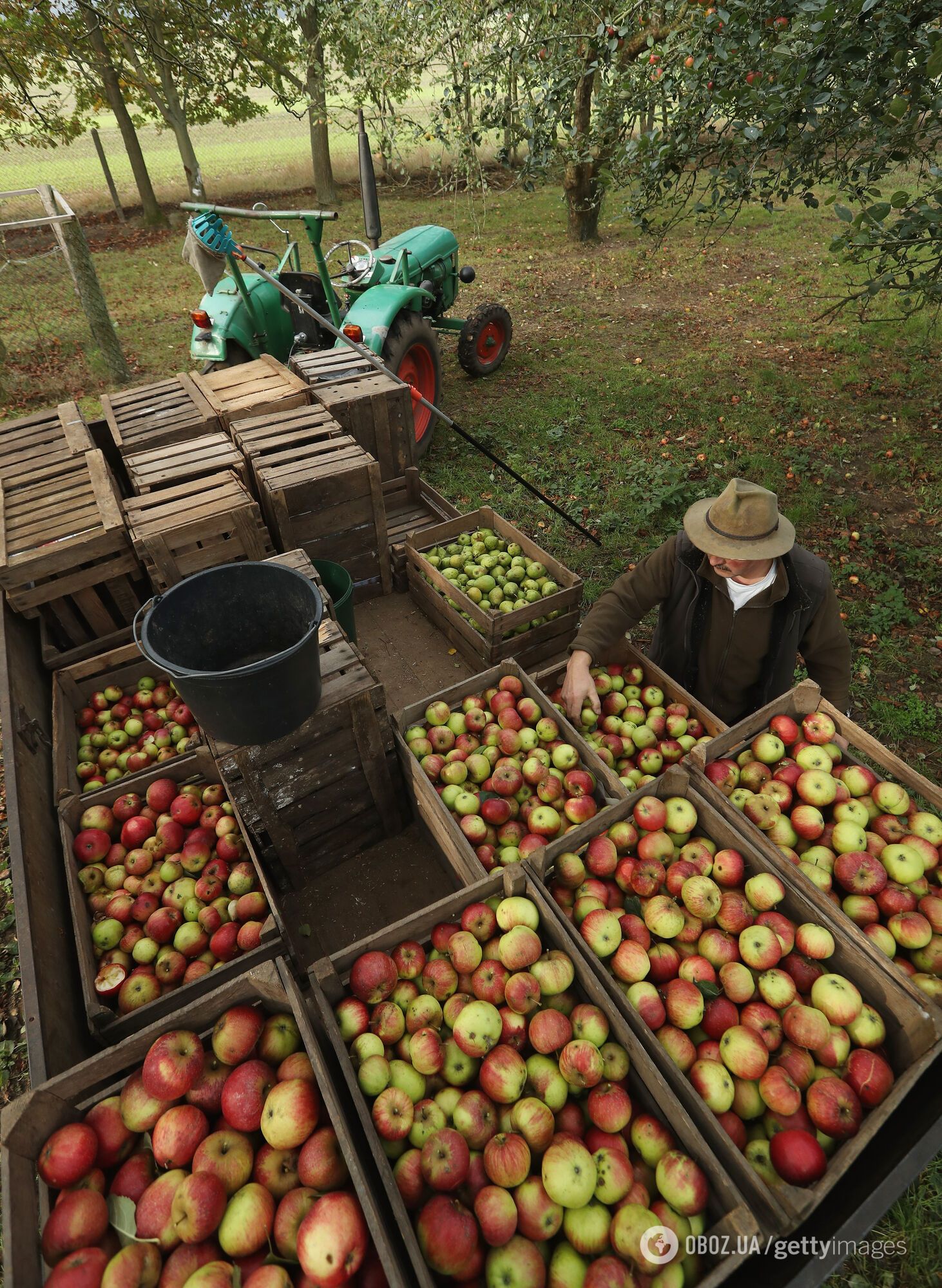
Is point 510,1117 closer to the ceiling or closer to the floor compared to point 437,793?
closer to the ceiling

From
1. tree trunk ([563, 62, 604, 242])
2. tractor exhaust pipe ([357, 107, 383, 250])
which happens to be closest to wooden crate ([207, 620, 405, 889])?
tractor exhaust pipe ([357, 107, 383, 250])

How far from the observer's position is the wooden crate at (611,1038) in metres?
1.64

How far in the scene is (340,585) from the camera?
505 centimetres

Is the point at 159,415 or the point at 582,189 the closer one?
the point at 159,415

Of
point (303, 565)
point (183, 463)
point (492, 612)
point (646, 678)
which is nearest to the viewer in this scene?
point (303, 565)

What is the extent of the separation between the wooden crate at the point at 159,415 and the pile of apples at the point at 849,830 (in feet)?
15.1

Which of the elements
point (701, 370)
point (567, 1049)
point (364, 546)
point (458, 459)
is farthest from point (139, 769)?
point (701, 370)

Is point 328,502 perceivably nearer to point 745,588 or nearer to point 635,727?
point 635,727

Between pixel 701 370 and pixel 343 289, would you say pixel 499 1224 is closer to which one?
pixel 343 289

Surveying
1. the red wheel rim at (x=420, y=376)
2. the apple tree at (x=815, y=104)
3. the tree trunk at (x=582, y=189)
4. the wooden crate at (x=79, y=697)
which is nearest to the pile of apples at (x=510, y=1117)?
the wooden crate at (x=79, y=697)

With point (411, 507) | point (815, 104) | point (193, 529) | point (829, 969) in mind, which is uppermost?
point (815, 104)

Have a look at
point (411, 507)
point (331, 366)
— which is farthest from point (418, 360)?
point (411, 507)

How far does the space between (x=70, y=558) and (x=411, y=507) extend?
3.23 m

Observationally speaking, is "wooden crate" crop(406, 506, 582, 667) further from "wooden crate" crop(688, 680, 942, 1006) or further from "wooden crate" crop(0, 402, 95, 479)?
"wooden crate" crop(0, 402, 95, 479)
